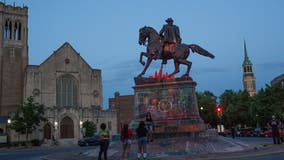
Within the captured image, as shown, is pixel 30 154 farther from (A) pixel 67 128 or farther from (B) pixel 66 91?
(B) pixel 66 91

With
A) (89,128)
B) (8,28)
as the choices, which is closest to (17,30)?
(8,28)

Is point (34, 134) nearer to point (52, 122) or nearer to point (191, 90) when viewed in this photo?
point (52, 122)

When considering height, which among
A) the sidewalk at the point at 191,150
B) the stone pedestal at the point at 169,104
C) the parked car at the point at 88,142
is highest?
the stone pedestal at the point at 169,104

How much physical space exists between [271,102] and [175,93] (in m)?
40.3

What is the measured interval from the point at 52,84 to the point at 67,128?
28.7 ft

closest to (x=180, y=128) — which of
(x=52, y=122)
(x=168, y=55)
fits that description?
(x=168, y=55)

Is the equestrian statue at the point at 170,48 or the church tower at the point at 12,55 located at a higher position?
the church tower at the point at 12,55

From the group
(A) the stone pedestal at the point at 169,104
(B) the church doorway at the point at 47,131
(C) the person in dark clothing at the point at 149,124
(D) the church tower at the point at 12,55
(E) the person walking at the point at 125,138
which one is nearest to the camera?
(E) the person walking at the point at 125,138

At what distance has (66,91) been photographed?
61656 mm

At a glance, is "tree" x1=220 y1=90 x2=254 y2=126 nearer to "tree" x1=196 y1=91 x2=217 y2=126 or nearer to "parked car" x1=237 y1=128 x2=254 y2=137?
"tree" x1=196 y1=91 x2=217 y2=126

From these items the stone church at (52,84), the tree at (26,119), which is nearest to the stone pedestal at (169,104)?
the tree at (26,119)

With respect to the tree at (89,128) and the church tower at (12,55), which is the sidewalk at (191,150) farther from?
the church tower at (12,55)

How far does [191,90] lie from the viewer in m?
19.8

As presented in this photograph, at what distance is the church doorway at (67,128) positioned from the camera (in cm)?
5728
